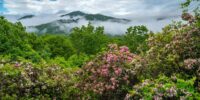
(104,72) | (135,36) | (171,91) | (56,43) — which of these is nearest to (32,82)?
(104,72)

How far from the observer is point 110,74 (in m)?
17.9

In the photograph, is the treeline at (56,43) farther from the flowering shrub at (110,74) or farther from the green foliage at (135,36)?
the flowering shrub at (110,74)

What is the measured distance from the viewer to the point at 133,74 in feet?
57.4

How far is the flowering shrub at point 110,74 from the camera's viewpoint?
57.8 feet

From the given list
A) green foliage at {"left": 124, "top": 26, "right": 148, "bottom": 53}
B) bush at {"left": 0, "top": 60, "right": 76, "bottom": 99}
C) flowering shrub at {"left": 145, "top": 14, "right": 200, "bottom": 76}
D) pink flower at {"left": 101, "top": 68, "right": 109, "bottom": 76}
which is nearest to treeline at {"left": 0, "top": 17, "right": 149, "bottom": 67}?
green foliage at {"left": 124, "top": 26, "right": 148, "bottom": 53}

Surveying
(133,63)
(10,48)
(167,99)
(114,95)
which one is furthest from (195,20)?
(10,48)

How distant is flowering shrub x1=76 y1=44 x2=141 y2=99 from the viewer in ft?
57.8

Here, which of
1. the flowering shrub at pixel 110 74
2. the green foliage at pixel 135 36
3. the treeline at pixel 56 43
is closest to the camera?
the flowering shrub at pixel 110 74

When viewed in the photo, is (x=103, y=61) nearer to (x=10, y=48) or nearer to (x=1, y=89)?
(x=1, y=89)

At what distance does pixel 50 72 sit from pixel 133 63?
3.61 metres

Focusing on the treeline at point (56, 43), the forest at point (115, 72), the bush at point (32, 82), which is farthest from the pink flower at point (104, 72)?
the treeline at point (56, 43)

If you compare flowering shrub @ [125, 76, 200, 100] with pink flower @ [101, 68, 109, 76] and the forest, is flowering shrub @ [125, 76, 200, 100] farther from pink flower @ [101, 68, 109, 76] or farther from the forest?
pink flower @ [101, 68, 109, 76]

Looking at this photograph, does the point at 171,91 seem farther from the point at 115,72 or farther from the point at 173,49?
the point at 115,72

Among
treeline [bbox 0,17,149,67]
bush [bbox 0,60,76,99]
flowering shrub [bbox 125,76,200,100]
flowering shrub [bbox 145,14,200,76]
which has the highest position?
flowering shrub [bbox 145,14,200,76]
